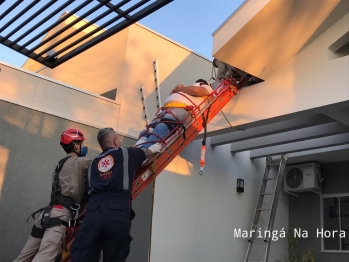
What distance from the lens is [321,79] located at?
4.30 metres

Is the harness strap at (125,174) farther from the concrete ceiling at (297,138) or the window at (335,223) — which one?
the window at (335,223)

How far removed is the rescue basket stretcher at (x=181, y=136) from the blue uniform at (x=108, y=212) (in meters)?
0.27

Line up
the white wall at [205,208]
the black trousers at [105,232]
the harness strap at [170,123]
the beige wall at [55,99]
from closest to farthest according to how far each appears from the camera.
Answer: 1. the black trousers at [105,232]
2. the harness strap at [170,123]
3. the beige wall at [55,99]
4. the white wall at [205,208]

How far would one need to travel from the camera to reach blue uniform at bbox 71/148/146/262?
2725mm

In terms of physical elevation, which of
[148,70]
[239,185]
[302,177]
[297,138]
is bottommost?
[239,185]

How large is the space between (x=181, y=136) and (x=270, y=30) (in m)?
1.54

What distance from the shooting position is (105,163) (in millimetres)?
2928

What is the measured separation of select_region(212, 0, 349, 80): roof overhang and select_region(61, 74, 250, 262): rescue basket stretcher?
0.33m

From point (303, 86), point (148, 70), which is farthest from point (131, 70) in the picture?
point (303, 86)

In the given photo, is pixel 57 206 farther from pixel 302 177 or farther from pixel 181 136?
pixel 302 177

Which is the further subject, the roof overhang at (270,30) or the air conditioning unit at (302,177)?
the air conditioning unit at (302,177)

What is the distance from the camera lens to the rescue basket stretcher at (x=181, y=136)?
3.28m

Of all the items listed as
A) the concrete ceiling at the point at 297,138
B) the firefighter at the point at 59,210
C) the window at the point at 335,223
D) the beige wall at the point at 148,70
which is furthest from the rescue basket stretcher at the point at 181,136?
the window at the point at 335,223

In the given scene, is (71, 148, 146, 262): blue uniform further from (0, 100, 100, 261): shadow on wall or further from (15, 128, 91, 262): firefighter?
(0, 100, 100, 261): shadow on wall
